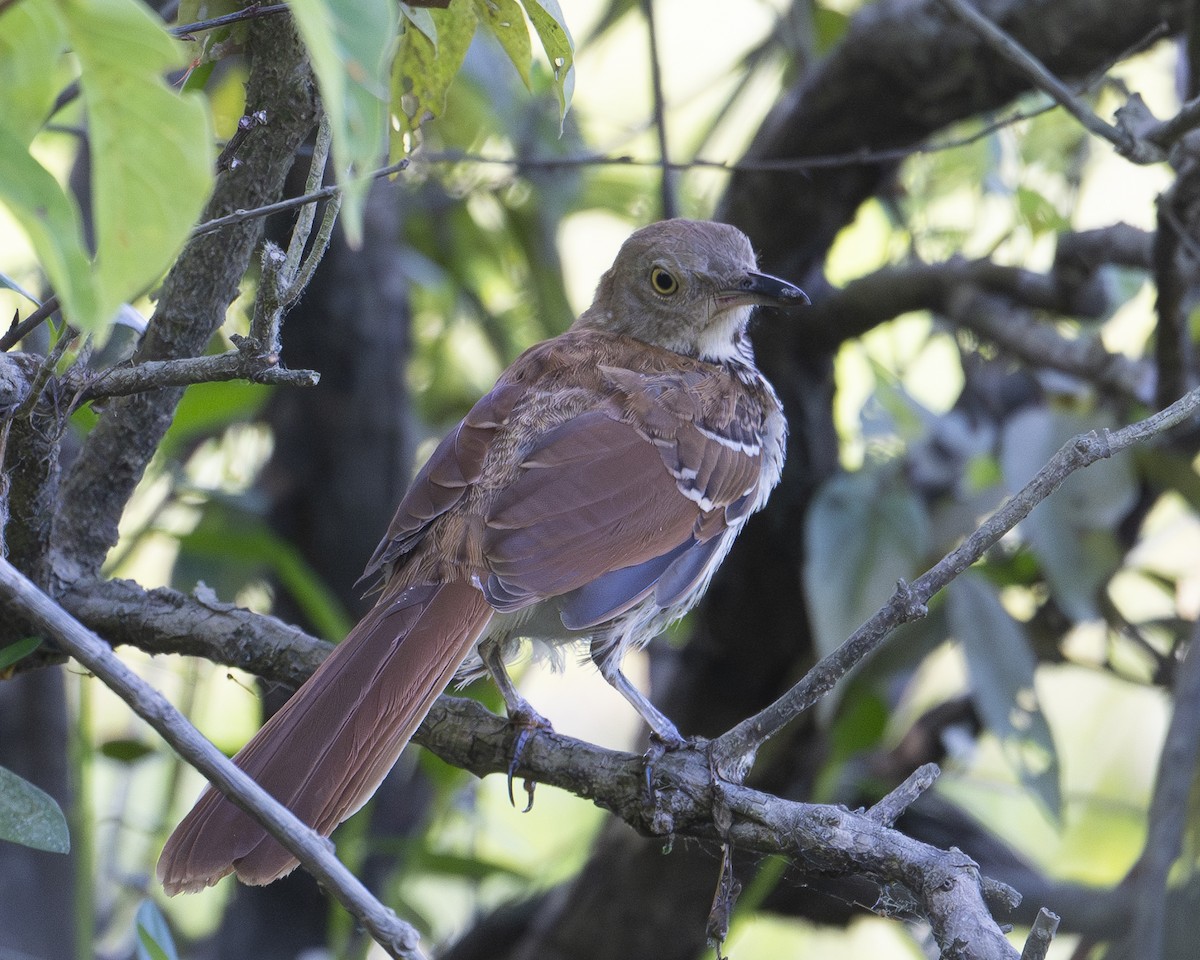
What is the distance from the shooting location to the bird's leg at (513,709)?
208 cm

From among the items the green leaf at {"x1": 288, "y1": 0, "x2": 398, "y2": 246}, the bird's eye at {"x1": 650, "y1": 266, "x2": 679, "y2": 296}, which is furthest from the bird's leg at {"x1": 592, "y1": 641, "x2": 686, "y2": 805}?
the green leaf at {"x1": 288, "y1": 0, "x2": 398, "y2": 246}

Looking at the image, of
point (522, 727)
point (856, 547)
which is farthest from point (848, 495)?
point (522, 727)

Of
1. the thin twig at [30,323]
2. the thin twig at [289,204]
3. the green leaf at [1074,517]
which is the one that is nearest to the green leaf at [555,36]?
the thin twig at [289,204]

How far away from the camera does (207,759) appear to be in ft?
3.76

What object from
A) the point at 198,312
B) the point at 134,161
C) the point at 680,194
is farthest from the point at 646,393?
the point at 134,161

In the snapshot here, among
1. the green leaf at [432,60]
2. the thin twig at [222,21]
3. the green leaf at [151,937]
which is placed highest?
the green leaf at [432,60]

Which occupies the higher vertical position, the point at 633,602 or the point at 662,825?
the point at 633,602

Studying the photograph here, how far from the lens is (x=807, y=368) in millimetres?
3752

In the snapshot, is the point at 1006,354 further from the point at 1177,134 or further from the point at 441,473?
the point at 441,473

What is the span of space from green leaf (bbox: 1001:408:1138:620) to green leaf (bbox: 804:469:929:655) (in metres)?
0.27

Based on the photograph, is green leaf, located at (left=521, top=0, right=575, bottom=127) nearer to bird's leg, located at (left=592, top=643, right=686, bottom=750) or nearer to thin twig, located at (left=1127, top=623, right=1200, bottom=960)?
bird's leg, located at (left=592, top=643, right=686, bottom=750)

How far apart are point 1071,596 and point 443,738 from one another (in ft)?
5.44

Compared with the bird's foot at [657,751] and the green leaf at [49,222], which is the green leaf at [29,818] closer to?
the bird's foot at [657,751]

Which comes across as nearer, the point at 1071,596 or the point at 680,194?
the point at 1071,596
